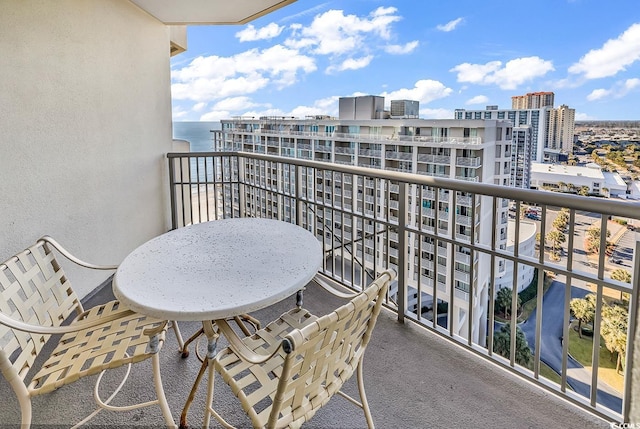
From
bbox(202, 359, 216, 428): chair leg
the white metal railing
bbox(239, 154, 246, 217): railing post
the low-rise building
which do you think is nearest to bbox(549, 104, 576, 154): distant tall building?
the low-rise building

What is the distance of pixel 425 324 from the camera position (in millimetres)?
2662

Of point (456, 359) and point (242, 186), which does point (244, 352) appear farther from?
point (242, 186)

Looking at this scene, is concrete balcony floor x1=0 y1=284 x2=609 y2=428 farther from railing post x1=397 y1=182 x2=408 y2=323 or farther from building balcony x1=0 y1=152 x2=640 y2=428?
railing post x1=397 y1=182 x2=408 y2=323

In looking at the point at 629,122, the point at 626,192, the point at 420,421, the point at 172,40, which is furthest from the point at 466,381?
the point at 172,40

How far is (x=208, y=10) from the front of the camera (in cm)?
397

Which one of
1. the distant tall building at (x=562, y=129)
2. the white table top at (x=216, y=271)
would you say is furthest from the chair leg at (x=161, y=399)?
the distant tall building at (x=562, y=129)

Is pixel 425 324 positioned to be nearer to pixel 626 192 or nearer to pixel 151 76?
pixel 626 192

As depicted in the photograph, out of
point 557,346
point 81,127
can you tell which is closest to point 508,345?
→ point 557,346

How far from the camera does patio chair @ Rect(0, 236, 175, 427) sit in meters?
1.40

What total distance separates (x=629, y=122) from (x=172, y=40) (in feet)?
18.4

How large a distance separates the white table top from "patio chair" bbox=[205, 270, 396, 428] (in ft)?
0.60

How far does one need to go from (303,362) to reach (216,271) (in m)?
0.71

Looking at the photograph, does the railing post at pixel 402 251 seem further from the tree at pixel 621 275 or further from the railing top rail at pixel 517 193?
the tree at pixel 621 275

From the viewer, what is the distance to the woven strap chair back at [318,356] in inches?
43.5
